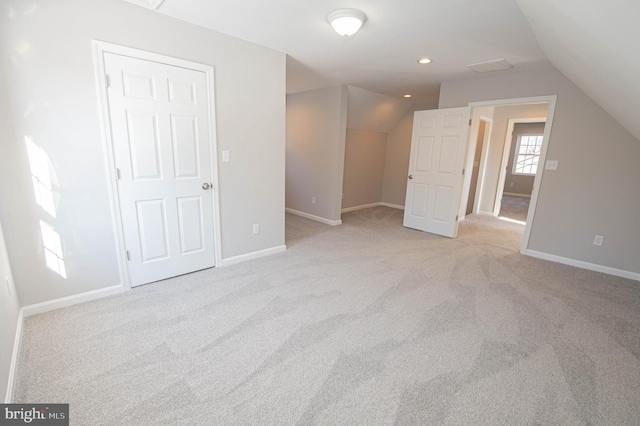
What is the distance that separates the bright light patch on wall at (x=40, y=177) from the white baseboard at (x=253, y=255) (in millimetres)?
1555

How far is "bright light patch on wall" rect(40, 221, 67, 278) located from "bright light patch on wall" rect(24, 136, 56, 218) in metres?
0.13

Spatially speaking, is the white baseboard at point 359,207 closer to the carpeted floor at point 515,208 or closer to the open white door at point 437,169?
the open white door at point 437,169

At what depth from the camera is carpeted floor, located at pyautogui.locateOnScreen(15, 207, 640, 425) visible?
4.80 feet

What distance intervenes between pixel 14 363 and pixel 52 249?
0.87 metres

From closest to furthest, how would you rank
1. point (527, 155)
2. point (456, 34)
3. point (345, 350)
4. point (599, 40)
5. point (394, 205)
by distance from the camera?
point (599, 40), point (345, 350), point (456, 34), point (394, 205), point (527, 155)

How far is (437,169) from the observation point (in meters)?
4.52

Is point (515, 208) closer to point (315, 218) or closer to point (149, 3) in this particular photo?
point (315, 218)

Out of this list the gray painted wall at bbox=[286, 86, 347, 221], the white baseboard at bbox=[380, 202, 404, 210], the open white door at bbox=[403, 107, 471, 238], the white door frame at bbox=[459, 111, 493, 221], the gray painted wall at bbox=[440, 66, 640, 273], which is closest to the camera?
the gray painted wall at bbox=[440, 66, 640, 273]

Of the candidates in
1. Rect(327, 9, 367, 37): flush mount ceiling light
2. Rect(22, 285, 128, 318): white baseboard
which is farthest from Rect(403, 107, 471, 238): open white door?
Rect(22, 285, 128, 318): white baseboard

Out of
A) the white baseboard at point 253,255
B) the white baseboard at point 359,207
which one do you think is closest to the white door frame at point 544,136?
the white baseboard at point 359,207

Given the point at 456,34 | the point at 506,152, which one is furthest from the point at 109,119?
the point at 506,152

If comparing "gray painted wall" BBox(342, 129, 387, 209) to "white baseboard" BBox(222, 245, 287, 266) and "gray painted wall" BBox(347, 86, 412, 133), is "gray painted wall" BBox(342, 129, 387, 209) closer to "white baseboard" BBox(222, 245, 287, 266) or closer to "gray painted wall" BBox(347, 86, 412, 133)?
"gray painted wall" BBox(347, 86, 412, 133)

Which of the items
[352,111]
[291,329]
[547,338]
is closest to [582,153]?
[547,338]

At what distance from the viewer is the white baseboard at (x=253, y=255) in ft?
10.5
